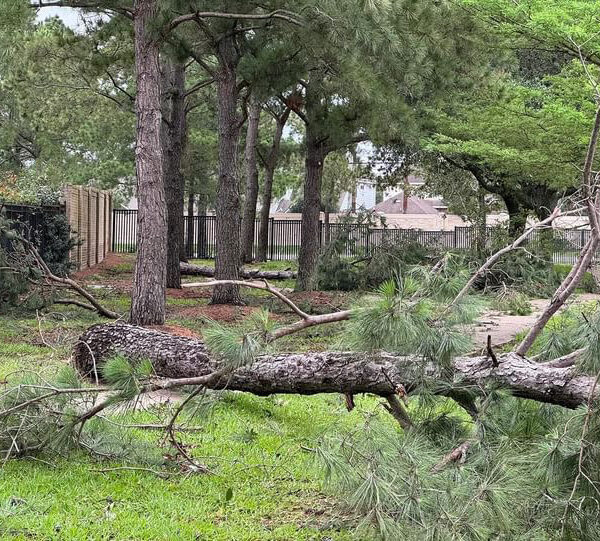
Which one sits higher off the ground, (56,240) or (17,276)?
(56,240)

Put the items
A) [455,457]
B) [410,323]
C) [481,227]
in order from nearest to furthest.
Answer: [455,457] < [410,323] < [481,227]

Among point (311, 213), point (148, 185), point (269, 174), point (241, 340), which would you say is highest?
point (269, 174)

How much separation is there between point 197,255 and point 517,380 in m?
29.5

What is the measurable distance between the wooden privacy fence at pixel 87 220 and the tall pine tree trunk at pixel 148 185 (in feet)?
22.5

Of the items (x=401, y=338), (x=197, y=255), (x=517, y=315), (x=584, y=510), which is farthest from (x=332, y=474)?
(x=197, y=255)

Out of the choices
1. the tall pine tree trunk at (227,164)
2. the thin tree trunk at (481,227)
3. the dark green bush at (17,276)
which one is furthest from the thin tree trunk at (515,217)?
the dark green bush at (17,276)

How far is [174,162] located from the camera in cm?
1689

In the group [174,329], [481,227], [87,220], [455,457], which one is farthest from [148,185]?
[481,227]

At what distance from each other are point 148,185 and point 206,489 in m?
6.58

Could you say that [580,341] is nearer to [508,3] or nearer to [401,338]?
[401,338]

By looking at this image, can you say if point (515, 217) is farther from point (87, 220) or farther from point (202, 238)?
point (202, 238)

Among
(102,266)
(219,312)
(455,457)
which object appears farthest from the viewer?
(102,266)

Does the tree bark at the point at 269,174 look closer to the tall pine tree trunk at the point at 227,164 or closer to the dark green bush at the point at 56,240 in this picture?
the dark green bush at the point at 56,240

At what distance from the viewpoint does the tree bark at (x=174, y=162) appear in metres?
16.9
